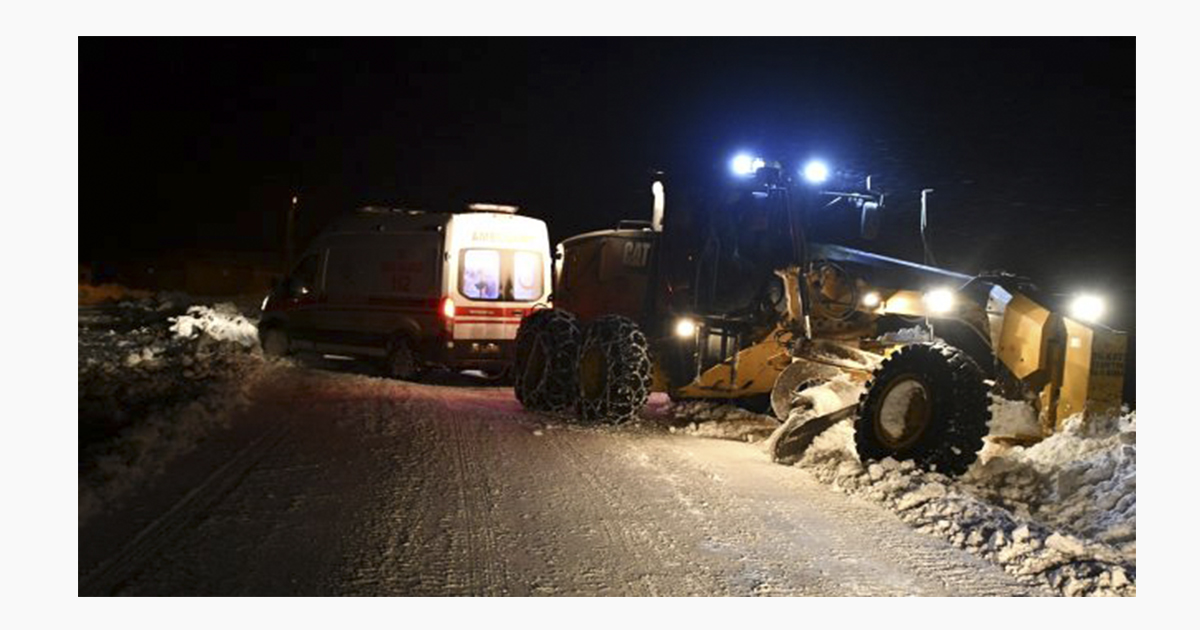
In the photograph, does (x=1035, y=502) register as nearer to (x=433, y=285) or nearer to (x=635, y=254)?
(x=635, y=254)

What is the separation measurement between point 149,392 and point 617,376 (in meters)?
4.88

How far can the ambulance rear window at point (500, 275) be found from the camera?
43.3ft

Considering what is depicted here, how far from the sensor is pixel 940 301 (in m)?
8.45

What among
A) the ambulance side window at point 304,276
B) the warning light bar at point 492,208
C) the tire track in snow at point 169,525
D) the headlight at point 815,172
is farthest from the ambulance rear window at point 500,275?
the tire track in snow at point 169,525

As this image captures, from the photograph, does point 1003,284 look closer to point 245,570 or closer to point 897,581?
point 897,581

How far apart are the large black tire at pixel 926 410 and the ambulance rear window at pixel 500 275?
21.6 feet

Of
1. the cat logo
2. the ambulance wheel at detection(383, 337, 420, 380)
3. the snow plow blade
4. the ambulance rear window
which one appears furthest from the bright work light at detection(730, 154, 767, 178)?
the ambulance wheel at detection(383, 337, 420, 380)

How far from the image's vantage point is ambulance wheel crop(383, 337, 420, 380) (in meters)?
13.6

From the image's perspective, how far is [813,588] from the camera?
16.3 feet

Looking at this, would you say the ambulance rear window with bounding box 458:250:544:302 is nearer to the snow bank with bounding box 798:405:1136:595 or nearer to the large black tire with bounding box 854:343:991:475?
the snow bank with bounding box 798:405:1136:595

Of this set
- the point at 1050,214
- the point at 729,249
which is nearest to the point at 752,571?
the point at 729,249

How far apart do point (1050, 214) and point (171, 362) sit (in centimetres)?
1242

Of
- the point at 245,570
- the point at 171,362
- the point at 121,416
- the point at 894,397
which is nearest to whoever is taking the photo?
the point at 245,570

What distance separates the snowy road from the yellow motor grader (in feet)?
3.56
